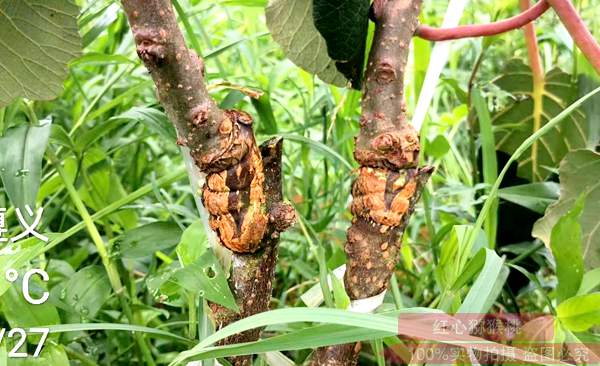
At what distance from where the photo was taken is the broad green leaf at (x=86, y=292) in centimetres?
66

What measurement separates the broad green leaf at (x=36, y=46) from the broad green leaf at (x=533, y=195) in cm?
45

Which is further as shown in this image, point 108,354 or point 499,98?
point 499,98

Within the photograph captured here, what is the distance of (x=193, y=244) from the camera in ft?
1.90

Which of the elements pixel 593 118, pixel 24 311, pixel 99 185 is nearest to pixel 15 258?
pixel 24 311

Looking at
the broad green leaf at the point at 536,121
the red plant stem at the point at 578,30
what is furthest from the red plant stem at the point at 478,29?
the broad green leaf at the point at 536,121

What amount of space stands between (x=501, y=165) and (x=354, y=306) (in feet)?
1.66

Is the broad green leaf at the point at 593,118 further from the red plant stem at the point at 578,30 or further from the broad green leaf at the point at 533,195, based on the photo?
the red plant stem at the point at 578,30

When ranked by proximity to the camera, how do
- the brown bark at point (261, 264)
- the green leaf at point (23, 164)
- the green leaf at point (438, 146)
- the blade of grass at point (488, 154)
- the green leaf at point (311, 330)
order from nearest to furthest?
1. the green leaf at point (311, 330)
2. the brown bark at point (261, 264)
3. the green leaf at point (23, 164)
4. the blade of grass at point (488, 154)
5. the green leaf at point (438, 146)

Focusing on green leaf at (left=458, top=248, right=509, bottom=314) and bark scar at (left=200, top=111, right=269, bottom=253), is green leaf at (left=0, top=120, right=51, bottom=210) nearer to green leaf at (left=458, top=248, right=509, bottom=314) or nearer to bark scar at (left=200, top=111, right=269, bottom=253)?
bark scar at (left=200, top=111, right=269, bottom=253)

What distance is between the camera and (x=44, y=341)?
56 cm

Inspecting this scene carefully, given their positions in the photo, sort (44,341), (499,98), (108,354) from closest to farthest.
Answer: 1. (44,341)
2. (108,354)
3. (499,98)

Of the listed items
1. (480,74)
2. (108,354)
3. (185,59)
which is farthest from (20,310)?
(480,74)

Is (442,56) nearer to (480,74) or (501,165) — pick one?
(501,165)

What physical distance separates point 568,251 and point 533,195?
0.83 ft
